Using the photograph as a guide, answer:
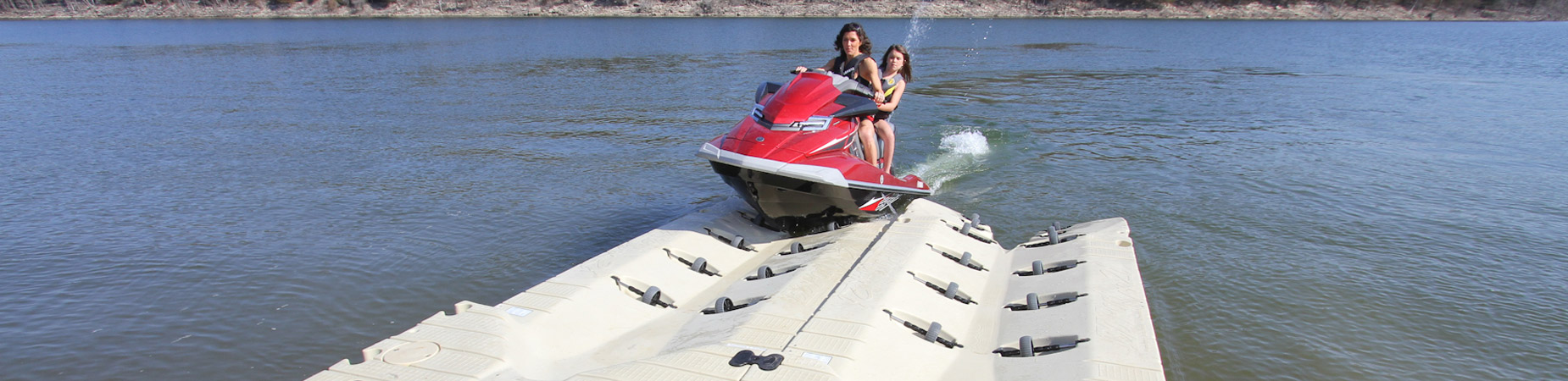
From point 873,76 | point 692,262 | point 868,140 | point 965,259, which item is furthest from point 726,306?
point 873,76

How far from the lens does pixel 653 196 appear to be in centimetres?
1069

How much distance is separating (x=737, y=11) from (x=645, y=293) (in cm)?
6604

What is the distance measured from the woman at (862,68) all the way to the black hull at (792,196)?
0.53m

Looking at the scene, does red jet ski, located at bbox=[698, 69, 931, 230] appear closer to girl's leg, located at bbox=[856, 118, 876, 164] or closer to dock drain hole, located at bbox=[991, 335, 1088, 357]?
girl's leg, located at bbox=[856, 118, 876, 164]

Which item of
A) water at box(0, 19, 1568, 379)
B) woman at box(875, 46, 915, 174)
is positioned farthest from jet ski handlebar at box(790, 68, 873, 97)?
water at box(0, 19, 1568, 379)

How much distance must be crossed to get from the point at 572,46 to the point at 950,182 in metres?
27.9

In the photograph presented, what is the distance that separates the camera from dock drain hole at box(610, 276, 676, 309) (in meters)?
5.86

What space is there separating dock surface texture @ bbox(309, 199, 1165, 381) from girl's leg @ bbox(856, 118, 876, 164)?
2.40 ft

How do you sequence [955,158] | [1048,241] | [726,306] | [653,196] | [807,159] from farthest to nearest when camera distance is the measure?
[955,158]
[653,196]
[1048,241]
[807,159]
[726,306]

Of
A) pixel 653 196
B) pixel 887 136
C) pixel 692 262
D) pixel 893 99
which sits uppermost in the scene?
pixel 893 99

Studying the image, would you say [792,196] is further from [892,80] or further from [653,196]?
[653,196]

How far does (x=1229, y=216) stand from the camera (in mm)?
9641

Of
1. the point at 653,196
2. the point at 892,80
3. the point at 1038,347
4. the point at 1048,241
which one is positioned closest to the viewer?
the point at 1038,347

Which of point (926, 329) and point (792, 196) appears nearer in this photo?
point (926, 329)
